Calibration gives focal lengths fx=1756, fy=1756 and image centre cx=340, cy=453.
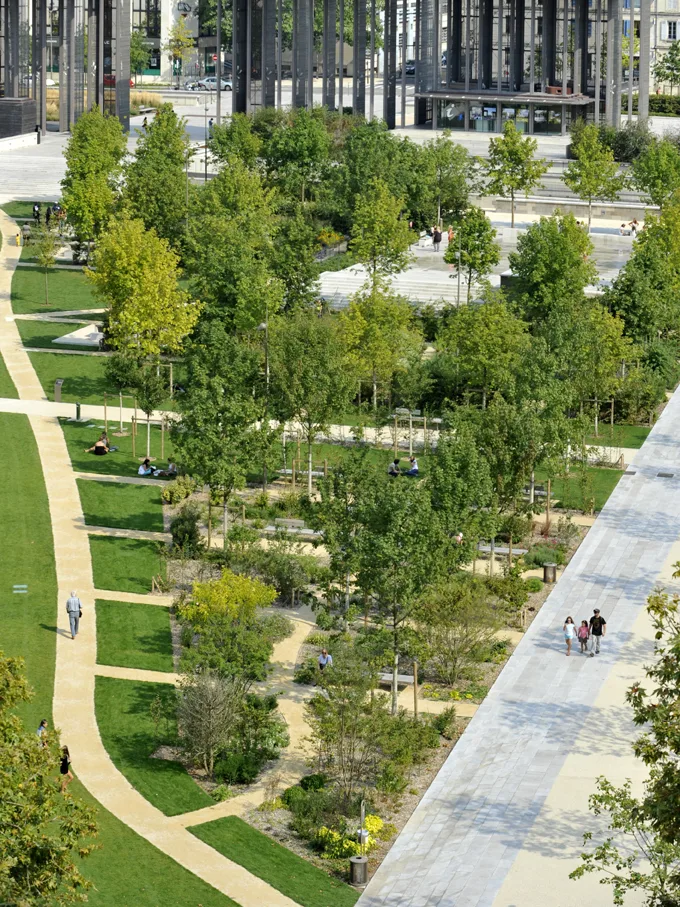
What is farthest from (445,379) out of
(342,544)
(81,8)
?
(81,8)

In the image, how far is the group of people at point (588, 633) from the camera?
3944cm

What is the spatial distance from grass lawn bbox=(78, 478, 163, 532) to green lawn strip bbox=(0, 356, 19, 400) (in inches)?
374

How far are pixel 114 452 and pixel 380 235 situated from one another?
58.0 feet

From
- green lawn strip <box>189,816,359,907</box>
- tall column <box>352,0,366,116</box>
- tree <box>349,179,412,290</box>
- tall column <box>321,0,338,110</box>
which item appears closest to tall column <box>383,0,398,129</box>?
tall column <box>352,0,366,116</box>

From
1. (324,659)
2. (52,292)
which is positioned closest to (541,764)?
(324,659)

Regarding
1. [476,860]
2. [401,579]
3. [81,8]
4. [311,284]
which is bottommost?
[476,860]

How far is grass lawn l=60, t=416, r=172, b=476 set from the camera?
51.8 meters

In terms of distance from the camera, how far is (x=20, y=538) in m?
45.6

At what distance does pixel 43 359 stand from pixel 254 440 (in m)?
21.2

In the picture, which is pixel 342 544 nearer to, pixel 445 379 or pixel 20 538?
pixel 20 538

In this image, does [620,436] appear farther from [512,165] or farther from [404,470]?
[512,165]

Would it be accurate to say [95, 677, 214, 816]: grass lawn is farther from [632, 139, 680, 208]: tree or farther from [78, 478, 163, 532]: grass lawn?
[632, 139, 680, 208]: tree

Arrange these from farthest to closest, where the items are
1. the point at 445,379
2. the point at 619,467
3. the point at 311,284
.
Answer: the point at 311,284
the point at 445,379
the point at 619,467

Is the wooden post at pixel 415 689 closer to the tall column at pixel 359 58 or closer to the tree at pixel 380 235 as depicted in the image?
the tree at pixel 380 235
